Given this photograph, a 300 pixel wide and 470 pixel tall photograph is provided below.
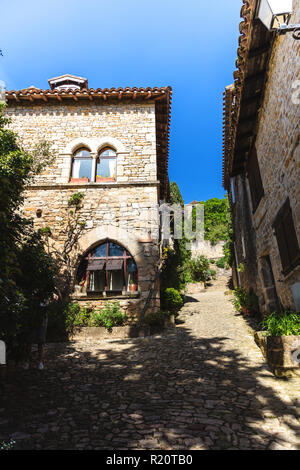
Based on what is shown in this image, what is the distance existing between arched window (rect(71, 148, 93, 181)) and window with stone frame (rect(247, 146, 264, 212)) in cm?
522

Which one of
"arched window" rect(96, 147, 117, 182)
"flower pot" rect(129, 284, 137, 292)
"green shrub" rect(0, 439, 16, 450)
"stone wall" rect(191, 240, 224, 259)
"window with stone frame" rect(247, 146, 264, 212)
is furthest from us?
"stone wall" rect(191, 240, 224, 259)

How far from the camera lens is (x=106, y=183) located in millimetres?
8930

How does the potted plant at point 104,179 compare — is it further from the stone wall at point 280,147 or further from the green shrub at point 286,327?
the green shrub at point 286,327

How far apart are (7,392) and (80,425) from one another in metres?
1.51

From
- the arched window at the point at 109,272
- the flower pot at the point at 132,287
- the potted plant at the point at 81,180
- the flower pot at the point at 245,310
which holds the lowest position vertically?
the flower pot at the point at 245,310

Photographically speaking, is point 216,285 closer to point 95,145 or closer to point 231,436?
point 95,145

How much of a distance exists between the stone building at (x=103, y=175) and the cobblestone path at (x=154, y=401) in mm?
2827

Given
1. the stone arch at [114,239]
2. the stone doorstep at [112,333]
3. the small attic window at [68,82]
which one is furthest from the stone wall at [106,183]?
the small attic window at [68,82]

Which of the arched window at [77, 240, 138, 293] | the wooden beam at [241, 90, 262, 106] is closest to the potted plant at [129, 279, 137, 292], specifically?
the arched window at [77, 240, 138, 293]

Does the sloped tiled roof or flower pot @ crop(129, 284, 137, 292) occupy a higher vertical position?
the sloped tiled roof

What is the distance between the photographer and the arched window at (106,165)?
367 inches

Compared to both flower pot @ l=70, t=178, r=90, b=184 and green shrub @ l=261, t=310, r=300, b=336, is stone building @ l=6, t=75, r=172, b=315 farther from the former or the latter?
green shrub @ l=261, t=310, r=300, b=336

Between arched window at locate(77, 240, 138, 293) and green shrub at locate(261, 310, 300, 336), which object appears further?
arched window at locate(77, 240, 138, 293)

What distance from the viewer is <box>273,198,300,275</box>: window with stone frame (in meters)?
5.01
